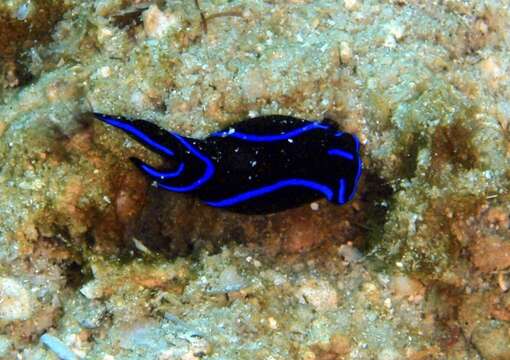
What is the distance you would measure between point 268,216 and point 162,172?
71 cm

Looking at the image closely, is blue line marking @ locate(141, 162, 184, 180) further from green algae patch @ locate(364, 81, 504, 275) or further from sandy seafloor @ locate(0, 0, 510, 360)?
green algae patch @ locate(364, 81, 504, 275)

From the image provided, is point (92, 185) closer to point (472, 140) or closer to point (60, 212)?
point (60, 212)

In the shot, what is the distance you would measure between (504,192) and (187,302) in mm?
1907

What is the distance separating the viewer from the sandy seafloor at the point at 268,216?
292 centimetres

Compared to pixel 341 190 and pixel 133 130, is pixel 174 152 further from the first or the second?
pixel 341 190

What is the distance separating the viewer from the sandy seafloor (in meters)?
2.92

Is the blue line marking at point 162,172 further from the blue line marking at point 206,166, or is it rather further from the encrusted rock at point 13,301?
the encrusted rock at point 13,301

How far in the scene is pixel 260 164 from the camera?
10.1 feet

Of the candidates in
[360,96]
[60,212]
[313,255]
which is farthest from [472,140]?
[60,212]

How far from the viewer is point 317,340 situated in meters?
2.93

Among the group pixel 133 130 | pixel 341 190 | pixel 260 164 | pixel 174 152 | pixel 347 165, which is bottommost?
pixel 341 190

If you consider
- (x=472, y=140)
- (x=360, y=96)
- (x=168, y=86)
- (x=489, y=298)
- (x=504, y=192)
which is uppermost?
(x=168, y=86)

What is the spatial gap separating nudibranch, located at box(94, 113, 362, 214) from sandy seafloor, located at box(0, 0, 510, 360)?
0.15 m

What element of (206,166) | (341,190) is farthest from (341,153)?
(206,166)
